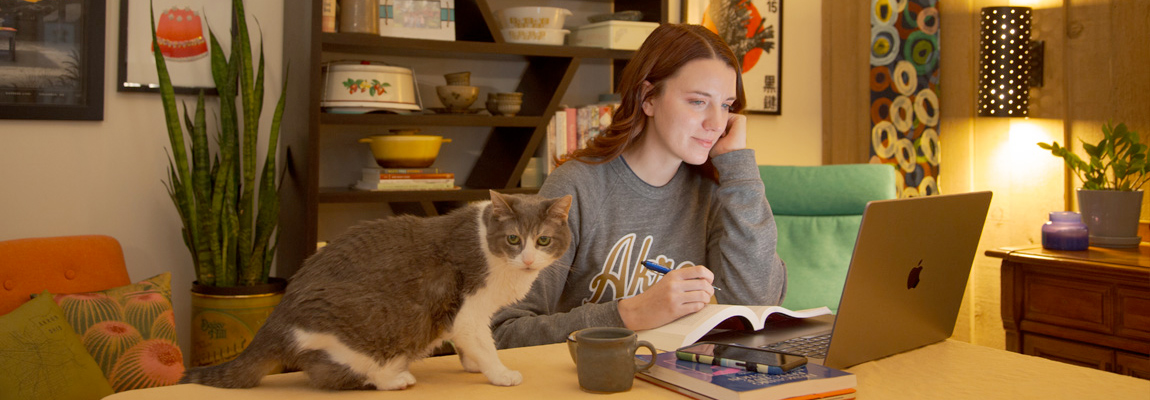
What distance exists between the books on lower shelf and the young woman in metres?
0.59

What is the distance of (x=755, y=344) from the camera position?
50.9 inches

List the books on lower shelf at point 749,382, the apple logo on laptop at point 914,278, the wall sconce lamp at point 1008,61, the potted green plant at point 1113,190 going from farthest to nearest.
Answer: the wall sconce lamp at point 1008,61 < the potted green plant at point 1113,190 < the apple logo on laptop at point 914,278 < the books on lower shelf at point 749,382

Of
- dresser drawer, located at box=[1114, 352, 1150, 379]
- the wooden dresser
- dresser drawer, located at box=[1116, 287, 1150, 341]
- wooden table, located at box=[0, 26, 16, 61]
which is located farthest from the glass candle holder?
wooden table, located at box=[0, 26, 16, 61]

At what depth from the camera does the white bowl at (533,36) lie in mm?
2947

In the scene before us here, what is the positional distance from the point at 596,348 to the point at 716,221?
880 millimetres

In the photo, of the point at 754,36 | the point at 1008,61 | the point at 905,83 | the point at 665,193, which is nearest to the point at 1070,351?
the point at 1008,61

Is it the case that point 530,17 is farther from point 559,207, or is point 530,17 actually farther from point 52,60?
point 559,207

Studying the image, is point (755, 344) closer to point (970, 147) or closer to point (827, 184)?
point (827, 184)

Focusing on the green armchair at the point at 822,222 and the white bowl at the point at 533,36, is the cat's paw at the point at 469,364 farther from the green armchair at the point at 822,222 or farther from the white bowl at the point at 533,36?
the white bowl at the point at 533,36

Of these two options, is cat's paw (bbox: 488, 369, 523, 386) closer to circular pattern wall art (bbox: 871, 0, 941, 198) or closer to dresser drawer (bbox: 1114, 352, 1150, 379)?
dresser drawer (bbox: 1114, 352, 1150, 379)

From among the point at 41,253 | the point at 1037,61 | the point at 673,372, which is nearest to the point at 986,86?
the point at 1037,61

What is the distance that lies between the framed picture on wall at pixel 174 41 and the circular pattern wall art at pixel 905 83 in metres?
2.68

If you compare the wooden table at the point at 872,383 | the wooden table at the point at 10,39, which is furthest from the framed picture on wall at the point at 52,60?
the wooden table at the point at 872,383

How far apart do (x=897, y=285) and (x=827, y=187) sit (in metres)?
1.45
